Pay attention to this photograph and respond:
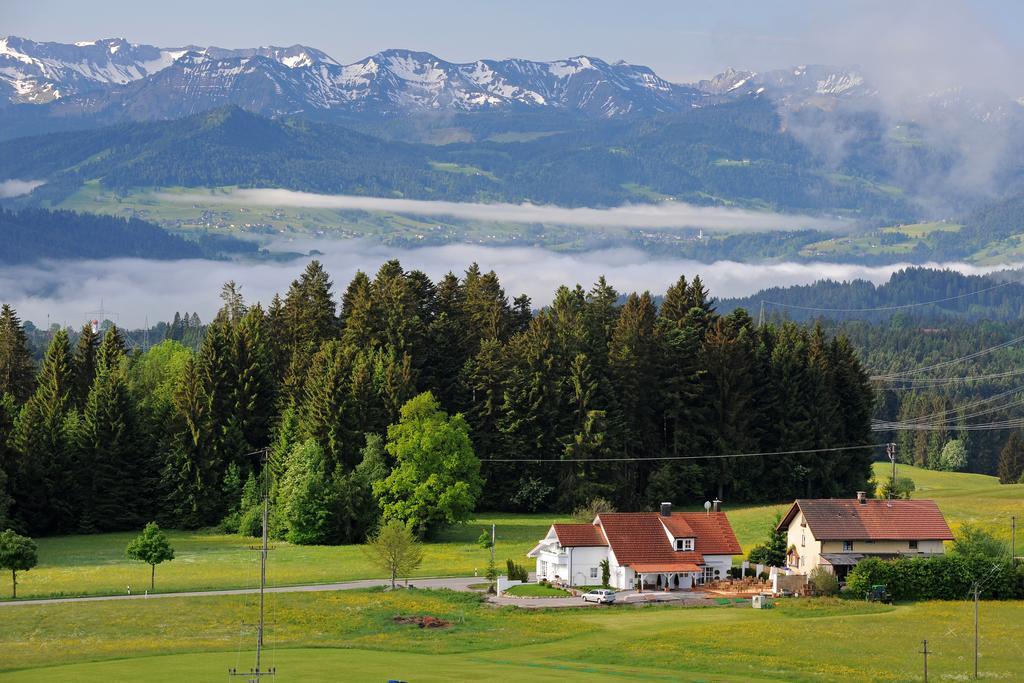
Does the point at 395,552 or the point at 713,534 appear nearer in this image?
the point at 395,552

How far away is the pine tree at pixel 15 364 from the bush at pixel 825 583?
70593 mm

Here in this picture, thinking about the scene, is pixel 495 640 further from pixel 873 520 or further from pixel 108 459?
pixel 108 459

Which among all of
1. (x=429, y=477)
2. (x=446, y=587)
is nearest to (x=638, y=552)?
(x=446, y=587)

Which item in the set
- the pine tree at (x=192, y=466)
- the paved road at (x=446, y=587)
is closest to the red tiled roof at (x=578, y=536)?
the paved road at (x=446, y=587)

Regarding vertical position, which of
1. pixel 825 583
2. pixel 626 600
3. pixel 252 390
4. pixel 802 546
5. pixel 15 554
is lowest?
pixel 626 600

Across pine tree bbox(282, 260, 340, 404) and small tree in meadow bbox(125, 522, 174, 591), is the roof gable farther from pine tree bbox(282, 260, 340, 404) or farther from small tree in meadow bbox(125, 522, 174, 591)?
pine tree bbox(282, 260, 340, 404)

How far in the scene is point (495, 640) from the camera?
221ft

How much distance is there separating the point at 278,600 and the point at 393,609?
246 inches

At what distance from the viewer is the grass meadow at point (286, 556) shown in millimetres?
85562

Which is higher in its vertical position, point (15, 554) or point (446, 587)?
point (15, 554)

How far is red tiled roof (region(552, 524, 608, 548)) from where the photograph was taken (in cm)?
8900

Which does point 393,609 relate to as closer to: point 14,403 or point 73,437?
point 73,437

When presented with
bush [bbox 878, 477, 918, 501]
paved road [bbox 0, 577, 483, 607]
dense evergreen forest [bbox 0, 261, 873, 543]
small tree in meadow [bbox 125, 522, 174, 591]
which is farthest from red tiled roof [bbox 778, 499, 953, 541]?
small tree in meadow [bbox 125, 522, 174, 591]

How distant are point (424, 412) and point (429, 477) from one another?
194 inches
